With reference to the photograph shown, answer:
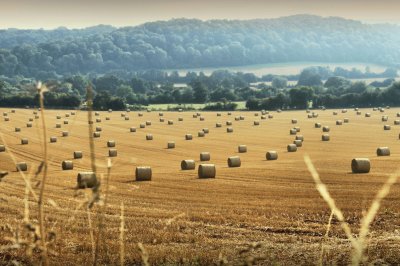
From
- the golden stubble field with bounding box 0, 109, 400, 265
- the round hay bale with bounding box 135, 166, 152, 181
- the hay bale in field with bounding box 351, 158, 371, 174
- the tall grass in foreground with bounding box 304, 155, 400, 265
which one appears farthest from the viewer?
the hay bale in field with bounding box 351, 158, 371, 174

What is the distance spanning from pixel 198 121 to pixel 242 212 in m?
88.3

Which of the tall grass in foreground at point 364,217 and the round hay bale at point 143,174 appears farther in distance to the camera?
the round hay bale at point 143,174

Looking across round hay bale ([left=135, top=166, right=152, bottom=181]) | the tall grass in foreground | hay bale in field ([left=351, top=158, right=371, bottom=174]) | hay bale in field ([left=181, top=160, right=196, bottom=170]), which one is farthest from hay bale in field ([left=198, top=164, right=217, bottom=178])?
the tall grass in foreground

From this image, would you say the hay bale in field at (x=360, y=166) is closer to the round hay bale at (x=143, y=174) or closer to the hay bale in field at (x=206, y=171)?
the hay bale in field at (x=206, y=171)

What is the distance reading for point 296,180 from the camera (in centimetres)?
3344

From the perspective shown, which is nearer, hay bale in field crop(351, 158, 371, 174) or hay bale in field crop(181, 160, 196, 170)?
hay bale in field crop(351, 158, 371, 174)

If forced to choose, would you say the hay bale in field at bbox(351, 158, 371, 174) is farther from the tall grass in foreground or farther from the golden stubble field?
the tall grass in foreground

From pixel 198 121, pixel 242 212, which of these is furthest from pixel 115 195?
pixel 198 121

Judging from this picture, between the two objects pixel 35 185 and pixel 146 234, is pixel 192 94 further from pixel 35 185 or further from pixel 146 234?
pixel 35 185

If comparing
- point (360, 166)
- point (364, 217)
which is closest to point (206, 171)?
point (360, 166)

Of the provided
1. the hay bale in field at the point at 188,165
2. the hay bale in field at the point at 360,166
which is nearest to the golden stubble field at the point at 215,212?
the hay bale in field at the point at 360,166

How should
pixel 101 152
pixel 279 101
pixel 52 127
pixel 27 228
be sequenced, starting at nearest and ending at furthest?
pixel 27 228 < pixel 101 152 < pixel 52 127 < pixel 279 101

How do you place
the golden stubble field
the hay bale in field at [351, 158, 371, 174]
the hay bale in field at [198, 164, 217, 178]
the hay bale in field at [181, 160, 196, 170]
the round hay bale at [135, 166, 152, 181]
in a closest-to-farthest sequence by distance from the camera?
the golden stubble field → the round hay bale at [135, 166, 152, 181] → the hay bale in field at [198, 164, 217, 178] → the hay bale in field at [351, 158, 371, 174] → the hay bale in field at [181, 160, 196, 170]

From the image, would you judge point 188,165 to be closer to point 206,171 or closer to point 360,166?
point 206,171
